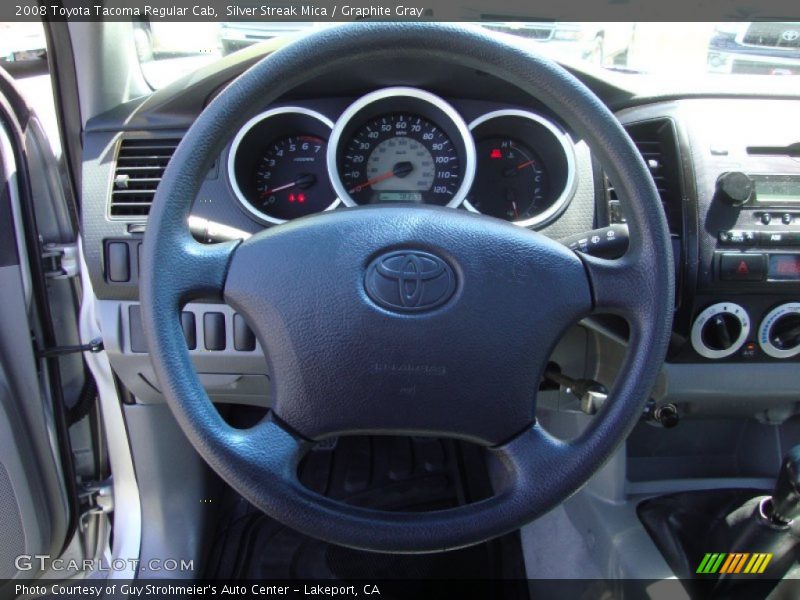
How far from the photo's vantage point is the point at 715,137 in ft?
4.34

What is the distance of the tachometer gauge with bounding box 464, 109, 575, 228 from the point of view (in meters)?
1.40

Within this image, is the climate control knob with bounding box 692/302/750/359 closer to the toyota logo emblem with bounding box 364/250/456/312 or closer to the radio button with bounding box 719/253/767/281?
the radio button with bounding box 719/253/767/281

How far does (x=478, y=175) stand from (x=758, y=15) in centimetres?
83

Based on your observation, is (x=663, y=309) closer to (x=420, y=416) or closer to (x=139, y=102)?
(x=420, y=416)

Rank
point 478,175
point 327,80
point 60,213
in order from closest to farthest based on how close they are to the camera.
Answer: point 327,80
point 478,175
point 60,213

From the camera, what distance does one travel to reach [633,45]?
5.33 feet

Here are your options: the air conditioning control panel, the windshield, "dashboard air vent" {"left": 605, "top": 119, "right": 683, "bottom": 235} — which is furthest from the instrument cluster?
the air conditioning control panel

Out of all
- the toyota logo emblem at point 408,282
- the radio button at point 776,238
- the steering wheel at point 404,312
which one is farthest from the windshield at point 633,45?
the toyota logo emblem at point 408,282

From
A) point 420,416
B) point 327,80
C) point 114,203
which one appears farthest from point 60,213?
point 420,416

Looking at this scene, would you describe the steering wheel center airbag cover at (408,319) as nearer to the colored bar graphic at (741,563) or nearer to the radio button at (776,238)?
the radio button at (776,238)

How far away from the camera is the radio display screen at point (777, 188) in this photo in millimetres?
1300

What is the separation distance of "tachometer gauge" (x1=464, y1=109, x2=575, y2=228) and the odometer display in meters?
0.07
